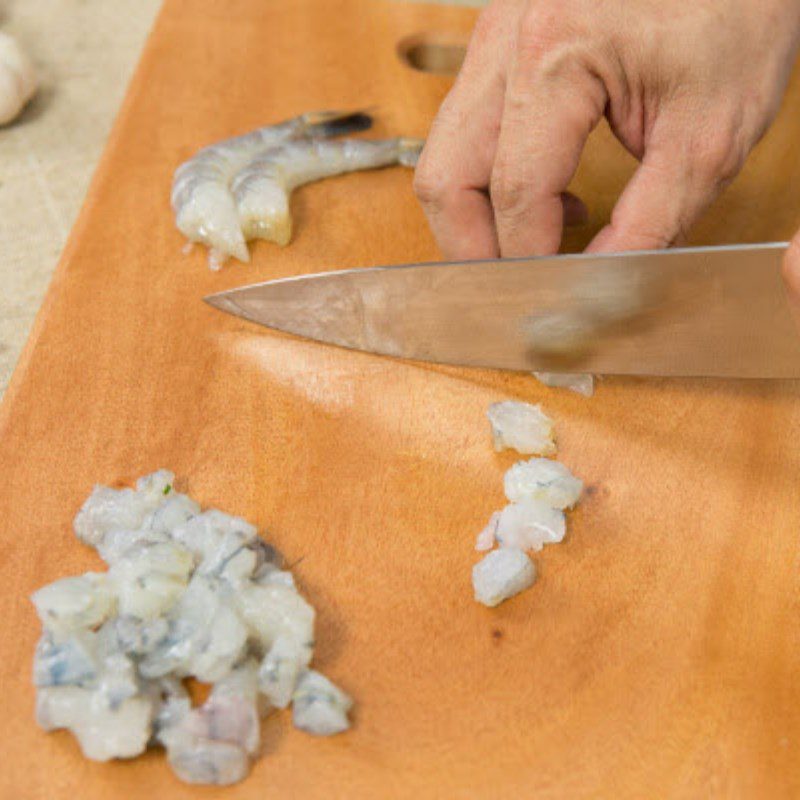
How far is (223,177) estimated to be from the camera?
1788 mm

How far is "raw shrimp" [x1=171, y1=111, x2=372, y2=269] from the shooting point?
66.5 inches

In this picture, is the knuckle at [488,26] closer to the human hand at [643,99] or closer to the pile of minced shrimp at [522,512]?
the human hand at [643,99]

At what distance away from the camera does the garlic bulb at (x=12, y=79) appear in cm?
205

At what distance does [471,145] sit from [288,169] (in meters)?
0.40

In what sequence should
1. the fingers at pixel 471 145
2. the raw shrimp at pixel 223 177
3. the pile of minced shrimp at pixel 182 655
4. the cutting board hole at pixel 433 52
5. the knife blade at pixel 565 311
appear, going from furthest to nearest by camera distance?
1. the cutting board hole at pixel 433 52
2. the raw shrimp at pixel 223 177
3. the fingers at pixel 471 145
4. the knife blade at pixel 565 311
5. the pile of minced shrimp at pixel 182 655

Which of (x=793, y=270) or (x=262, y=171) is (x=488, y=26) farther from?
(x=793, y=270)

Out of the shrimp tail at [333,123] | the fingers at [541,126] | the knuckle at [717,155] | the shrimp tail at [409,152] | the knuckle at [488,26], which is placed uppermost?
the knuckle at [488,26]

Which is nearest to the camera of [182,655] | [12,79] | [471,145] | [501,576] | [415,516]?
[182,655]

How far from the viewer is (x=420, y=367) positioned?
5.11 feet

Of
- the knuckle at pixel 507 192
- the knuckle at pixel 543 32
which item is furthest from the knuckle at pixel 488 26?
the knuckle at pixel 507 192

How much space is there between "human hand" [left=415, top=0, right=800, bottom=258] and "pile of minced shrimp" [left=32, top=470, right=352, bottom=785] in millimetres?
627

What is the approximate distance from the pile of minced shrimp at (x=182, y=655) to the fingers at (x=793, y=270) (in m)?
0.66

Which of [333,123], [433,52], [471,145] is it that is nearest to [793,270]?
[471,145]

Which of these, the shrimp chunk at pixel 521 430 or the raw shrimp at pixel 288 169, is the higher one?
the raw shrimp at pixel 288 169
